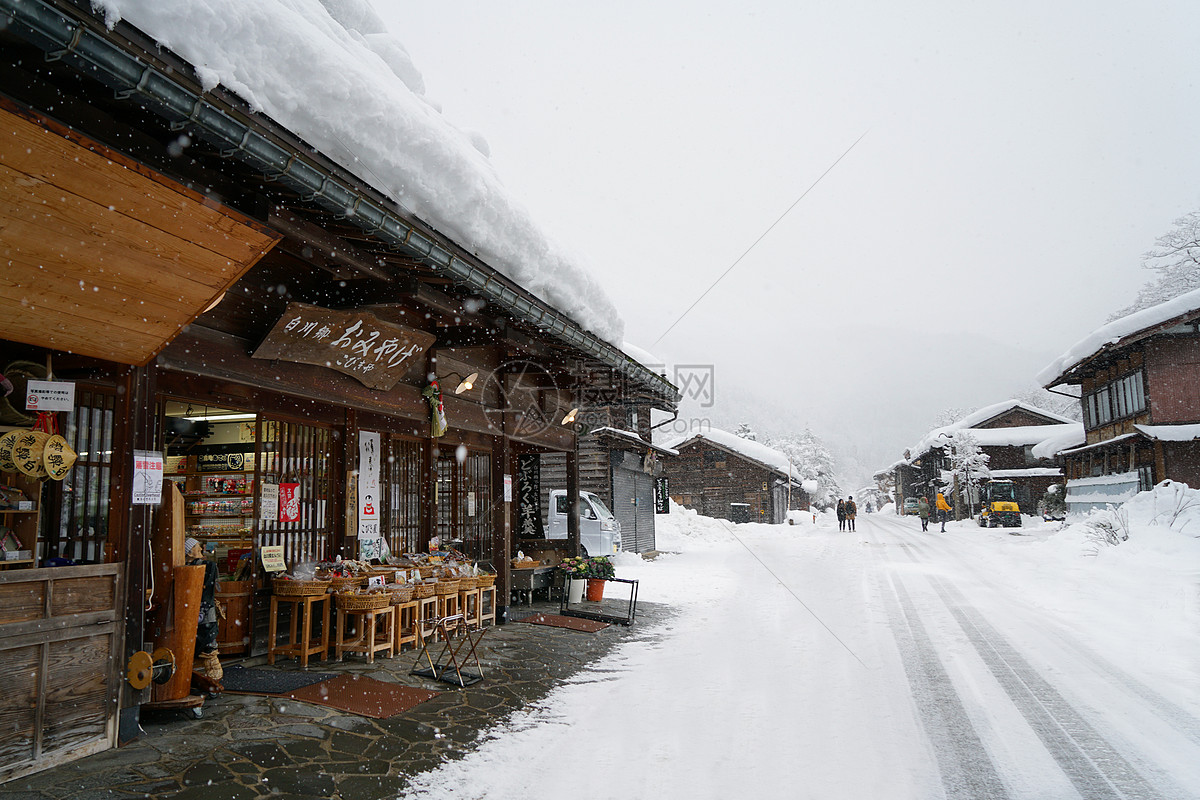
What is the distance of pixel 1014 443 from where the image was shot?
153 ft

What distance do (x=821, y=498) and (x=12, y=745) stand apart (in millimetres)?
88240

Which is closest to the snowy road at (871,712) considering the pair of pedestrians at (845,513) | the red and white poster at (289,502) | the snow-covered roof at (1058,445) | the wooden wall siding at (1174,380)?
the red and white poster at (289,502)

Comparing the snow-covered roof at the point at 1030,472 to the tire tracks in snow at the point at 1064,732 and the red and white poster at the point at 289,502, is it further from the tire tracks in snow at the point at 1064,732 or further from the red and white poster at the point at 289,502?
the red and white poster at the point at 289,502

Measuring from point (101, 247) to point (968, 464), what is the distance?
49.6 meters

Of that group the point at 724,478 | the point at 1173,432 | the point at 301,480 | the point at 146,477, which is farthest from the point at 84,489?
the point at 724,478

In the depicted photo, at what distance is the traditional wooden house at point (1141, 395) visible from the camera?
2133 cm

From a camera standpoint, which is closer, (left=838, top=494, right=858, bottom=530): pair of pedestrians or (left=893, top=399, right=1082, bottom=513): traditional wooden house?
(left=838, top=494, right=858, bottom=530): pair of pedestrians

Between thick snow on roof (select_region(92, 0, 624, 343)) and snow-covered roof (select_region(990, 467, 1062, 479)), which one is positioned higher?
thick snow on roof (select_region(92, 0, 624, 343))

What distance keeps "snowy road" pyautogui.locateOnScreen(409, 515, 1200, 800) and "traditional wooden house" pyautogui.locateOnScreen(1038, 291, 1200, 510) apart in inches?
570

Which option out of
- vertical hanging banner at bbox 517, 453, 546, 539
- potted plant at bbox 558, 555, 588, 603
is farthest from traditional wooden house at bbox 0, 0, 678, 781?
vertical hanging banner at bbox 517, 453, 546, 539

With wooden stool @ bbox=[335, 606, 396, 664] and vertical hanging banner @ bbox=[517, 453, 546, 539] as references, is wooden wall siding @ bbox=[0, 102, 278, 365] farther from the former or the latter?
vertical hanging banner @ bbox=[517, 453, 546, 539]

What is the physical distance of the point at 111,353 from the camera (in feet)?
14.9

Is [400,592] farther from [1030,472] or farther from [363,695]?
[1030,472]

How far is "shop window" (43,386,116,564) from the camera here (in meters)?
5.14
